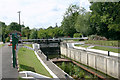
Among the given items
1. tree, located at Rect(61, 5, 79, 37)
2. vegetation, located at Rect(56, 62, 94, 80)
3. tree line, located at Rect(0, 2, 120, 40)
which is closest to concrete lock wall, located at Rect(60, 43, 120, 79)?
vegetation, located at Rect(56, 62, 94, 80)

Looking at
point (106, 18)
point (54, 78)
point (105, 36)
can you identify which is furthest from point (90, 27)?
point (54, 78)

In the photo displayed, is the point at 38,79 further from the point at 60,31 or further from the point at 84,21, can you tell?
the point at 60,31

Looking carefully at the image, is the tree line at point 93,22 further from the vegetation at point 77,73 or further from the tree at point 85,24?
the vegetation at point 77,73

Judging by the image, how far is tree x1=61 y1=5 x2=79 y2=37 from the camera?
210 feet

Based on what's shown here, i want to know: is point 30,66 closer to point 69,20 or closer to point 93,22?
point 93,22

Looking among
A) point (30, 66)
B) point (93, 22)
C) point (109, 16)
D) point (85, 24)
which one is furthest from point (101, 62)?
point (85, 24)

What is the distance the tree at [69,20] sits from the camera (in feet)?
210

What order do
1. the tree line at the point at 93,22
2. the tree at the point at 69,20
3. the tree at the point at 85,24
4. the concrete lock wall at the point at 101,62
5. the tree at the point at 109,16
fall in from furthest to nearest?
the tree at the point at 69,20
the tree at the point at 85,24
the tree line at the point at 93,22
the tree at the point at 109,16
the concrete lock wall at the point at 101,62

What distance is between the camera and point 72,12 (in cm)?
6688

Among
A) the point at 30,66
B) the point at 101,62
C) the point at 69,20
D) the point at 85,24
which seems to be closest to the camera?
the point at 30,66

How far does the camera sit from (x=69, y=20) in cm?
6469

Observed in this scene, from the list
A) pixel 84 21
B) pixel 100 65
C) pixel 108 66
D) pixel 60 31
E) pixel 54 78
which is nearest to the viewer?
pixel 54 78

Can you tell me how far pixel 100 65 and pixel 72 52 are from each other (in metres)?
12.1

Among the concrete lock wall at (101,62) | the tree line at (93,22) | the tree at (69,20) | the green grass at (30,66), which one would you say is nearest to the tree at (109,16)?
the tree line at (93,22)
